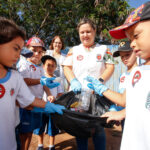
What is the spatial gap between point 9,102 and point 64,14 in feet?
32.1

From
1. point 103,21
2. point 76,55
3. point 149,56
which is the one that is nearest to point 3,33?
point 76,55

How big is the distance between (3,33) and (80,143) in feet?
4.82

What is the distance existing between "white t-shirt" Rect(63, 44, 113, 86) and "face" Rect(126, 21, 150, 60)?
2.83 ft

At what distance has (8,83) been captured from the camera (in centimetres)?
115

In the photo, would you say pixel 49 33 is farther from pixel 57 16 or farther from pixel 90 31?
pixel 90 31

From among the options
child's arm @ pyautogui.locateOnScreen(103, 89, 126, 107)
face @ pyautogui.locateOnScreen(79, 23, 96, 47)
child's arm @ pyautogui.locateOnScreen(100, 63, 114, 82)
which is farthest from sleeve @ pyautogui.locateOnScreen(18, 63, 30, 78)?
child's arm @ pyautogui.locateOnScreen(103, 89, 126, 107)

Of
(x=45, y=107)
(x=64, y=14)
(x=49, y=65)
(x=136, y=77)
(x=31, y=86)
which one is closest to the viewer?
(x=136, y=77)

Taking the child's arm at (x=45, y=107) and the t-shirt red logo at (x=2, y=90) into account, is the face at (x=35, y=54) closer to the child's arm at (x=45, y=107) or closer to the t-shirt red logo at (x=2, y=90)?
the child's arm at (x=45, y=107)

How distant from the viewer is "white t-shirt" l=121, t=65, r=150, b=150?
2.63 feet

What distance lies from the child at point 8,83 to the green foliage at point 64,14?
7.67 m

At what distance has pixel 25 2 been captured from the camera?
9078mm

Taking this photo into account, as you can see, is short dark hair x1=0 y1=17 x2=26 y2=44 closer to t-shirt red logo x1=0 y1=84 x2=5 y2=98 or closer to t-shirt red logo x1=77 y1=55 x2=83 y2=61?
t-shirt red logo x1=0 y1=84 x2=5 y2=98

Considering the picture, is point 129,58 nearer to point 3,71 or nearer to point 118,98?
point 118,98

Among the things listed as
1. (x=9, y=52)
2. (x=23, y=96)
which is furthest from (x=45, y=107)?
(x=9, y=52)
